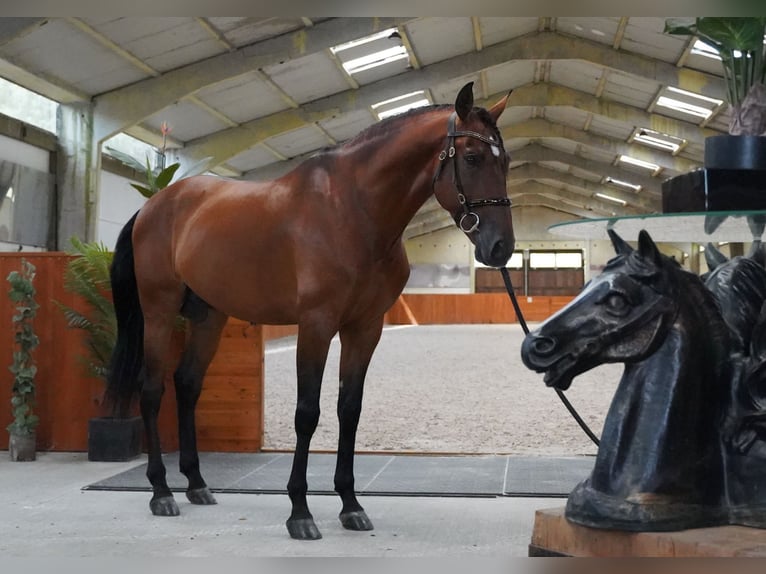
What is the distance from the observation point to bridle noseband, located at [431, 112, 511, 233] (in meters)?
2.48

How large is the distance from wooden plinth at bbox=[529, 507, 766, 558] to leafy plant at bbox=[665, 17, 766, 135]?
1.02 meters

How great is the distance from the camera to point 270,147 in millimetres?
15789

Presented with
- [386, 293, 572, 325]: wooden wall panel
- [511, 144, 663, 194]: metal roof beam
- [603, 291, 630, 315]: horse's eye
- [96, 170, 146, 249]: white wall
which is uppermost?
[511, 144, 663, 194]: metal roof beam

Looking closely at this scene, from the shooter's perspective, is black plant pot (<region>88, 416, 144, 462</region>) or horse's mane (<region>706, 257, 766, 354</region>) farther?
black plant pot (<region>88, 416, 144, 462</region>)

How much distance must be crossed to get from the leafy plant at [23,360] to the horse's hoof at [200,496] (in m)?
1.50

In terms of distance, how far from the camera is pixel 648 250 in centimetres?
156

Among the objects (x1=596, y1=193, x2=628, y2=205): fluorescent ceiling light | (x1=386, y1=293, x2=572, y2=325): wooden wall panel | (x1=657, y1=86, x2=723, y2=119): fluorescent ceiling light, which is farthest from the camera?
(x1=596, y1=193, x2=628, y2=205): fluorescent ceiling light

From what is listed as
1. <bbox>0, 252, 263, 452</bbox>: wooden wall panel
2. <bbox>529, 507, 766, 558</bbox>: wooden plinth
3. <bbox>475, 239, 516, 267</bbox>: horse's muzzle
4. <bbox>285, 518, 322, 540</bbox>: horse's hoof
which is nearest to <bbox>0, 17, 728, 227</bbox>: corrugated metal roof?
<bbox>0, 252, 263, 452</bbox>: wooden wall panel

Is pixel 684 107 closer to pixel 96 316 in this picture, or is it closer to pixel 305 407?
pixel 96 316

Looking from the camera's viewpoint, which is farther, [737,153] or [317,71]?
[317,71]

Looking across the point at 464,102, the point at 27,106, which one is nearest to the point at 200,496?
the point at 464,102

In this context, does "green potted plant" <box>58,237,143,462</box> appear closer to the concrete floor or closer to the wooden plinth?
the concrete floor

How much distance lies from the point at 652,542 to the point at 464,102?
1.42 meters

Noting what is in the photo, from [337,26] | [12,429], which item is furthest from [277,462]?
[337,26]
